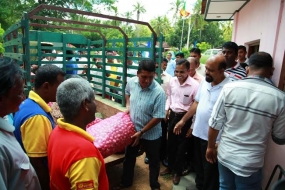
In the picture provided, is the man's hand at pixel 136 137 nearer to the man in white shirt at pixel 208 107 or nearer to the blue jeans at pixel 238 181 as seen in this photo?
the man in white shirt at pixel 208 107

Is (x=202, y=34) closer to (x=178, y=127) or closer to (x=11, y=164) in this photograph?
(x=178, y=127)

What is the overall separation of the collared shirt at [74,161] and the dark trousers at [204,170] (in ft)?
5.33

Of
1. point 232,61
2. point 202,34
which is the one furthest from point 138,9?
point 232,61

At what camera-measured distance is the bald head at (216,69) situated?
232 cm

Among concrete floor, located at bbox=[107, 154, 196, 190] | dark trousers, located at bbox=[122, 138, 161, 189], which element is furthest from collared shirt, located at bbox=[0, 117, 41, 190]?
concrete floor, located at bbox=[107, 154, 196, 190]

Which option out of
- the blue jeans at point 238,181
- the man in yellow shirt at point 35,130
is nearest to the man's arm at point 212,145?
the blue jeans at point 238,181

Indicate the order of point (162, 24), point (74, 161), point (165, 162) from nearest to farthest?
point (74, 161)
point (165, 162)
point (162, 24)

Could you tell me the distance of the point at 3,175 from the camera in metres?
0.89

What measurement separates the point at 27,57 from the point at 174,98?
96.4 inches

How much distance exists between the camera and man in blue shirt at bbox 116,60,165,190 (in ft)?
8.36

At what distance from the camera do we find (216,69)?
233 centimetres

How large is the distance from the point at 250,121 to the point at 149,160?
1.45 meters

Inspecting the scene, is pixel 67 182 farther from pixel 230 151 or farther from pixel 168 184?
pixel 168 184

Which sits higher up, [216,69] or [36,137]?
[216,69]
